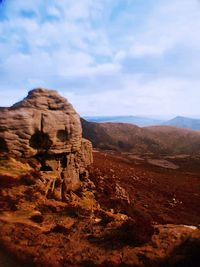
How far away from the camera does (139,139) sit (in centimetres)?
14362

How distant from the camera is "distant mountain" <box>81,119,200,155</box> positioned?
12589cm

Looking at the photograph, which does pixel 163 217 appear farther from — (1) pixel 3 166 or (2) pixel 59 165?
(1) pixel 3 166

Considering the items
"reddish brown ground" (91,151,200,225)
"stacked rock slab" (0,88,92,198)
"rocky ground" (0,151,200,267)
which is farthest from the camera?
"reddish brown ground" (91,151,200,225)

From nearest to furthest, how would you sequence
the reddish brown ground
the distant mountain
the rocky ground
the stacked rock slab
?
the rocky ground
the stacked rock slab
the reddish brown ground
the distant mountain

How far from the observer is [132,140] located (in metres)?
141

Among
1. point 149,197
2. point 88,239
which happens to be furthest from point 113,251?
point 149,197

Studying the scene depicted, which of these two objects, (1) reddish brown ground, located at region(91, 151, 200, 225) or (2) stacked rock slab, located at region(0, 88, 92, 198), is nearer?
(2) stacked rock slab, located at region(0, 88, 92, 198)

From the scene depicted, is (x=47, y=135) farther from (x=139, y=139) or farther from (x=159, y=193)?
(x=139, y=139)

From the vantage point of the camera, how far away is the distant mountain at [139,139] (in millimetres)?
125894

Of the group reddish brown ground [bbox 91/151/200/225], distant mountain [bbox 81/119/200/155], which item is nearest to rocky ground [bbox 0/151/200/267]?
reddish brown ground [bbox 91/151/200/225]

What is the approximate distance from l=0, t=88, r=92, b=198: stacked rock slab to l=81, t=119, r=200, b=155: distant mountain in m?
89.4

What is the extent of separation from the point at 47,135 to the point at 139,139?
4796 inches

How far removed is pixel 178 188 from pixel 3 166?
1334 inches

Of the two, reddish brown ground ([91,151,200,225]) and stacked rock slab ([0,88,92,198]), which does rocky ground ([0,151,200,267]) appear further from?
reddish brown ground ([91,151,200,225])
